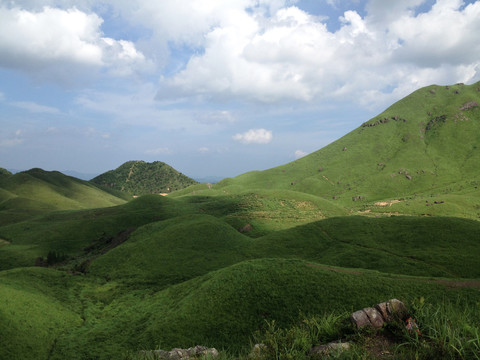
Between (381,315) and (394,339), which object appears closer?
(394,339)

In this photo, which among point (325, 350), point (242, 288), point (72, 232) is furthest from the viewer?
point (72, 232)

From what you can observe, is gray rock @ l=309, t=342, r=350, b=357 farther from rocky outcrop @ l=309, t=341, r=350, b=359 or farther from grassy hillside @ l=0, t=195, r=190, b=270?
grassy hillside @ l=0, t=195, r=190, b=270

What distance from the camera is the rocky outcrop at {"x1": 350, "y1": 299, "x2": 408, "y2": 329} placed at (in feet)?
43.5

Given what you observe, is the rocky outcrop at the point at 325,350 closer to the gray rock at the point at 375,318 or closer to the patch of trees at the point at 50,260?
the gray rock at the point at 375,318

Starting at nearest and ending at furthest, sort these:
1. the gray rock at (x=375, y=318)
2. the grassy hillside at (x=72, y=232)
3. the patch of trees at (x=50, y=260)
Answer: the gray rock at (x=375, y=318), the patch of trees at (x=50, y=260), the grassy hillside at (x=72, y=232)

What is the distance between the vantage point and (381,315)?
13656mm

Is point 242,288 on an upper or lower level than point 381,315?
lower

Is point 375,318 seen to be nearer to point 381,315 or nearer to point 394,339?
point 381,315

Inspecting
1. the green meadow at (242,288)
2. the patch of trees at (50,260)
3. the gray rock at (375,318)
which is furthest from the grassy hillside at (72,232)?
the gray rock at (375,318)

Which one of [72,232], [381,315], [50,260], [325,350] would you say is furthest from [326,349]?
[72,232]

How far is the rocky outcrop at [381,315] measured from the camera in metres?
13.2

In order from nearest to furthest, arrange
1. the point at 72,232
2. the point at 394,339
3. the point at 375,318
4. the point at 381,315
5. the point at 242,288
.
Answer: the point at 394,339 → the point at 375,318 → the point at 381,315 → the point at 242,288 → the point at 72,232

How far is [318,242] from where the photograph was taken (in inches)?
2709

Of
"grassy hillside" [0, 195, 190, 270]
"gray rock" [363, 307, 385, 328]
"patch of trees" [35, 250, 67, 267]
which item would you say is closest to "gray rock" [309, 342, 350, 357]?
"gray rock" [363, 307, 385, 328]
